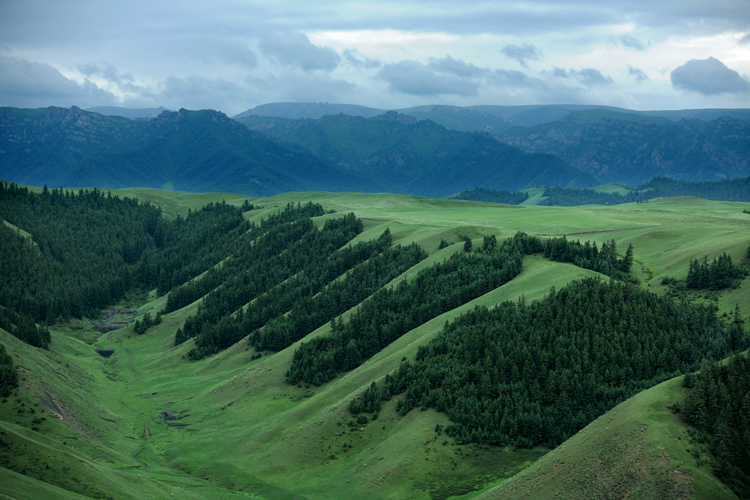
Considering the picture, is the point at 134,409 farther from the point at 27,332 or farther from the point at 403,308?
the point at 403,308

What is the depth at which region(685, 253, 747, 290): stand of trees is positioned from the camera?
11081 centimetres

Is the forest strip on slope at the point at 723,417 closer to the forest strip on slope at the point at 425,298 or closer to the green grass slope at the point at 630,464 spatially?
the green grass slope at the point at 630,464

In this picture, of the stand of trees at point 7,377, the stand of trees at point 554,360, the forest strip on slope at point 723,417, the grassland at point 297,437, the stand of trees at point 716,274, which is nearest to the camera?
the forest strip on slope at point 723,417

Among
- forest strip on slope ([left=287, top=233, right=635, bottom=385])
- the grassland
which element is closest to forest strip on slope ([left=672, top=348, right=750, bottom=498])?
the grassland

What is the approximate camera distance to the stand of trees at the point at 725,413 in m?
49.6

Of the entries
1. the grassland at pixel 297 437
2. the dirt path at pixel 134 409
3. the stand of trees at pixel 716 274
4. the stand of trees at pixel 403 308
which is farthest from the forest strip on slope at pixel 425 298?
the dirt path at pixel 134 409

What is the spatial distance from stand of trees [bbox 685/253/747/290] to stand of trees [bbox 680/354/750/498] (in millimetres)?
58248

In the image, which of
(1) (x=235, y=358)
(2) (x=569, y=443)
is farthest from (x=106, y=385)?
(2) (x=569, y=443)

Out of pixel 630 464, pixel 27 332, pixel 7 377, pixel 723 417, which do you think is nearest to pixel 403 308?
pixel 7 377

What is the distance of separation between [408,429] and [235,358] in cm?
9236

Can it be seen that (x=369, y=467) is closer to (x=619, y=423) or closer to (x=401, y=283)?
(x=619, y=423)

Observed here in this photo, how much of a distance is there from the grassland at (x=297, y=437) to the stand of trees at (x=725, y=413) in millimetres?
2154

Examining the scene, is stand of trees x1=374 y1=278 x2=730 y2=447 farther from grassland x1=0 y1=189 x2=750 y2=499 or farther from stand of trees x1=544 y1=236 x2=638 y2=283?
stand of trees x1=544 y1=236 x2=638 y2=283

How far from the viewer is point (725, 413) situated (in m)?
53.8
